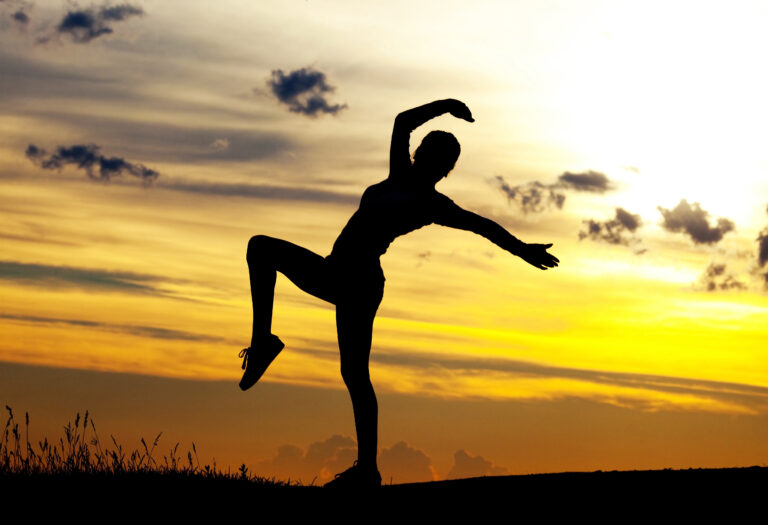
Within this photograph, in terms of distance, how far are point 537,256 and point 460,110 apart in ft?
5.28

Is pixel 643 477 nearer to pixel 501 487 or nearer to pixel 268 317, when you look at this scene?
pixel 501 487

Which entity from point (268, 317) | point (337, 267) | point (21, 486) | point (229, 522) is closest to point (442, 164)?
point (337, 267)

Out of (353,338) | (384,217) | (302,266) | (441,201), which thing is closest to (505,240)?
(441,201)

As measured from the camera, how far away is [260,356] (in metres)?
8.11

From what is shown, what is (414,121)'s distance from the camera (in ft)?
27.3

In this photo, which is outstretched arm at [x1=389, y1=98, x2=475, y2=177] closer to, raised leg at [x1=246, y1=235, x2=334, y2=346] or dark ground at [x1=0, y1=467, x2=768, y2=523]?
raised leg at [x1=246, y1=235, x2=334, y2=346]

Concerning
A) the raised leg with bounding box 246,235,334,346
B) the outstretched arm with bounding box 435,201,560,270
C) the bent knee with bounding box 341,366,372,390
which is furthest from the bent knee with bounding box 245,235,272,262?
the outstretched arm with bounding box 435,201,560,270

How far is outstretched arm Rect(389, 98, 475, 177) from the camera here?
27.0ft

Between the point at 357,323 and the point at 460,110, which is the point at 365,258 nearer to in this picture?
the point at 357,323

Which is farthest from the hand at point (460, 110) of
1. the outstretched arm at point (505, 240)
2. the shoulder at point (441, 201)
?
the outstretched arm at point (505, 240)

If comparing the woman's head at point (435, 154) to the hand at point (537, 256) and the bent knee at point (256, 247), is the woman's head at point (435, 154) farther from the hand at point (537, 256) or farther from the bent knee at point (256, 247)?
the bent knee at point (256, 247)

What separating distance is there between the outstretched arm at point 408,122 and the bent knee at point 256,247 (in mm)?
1266

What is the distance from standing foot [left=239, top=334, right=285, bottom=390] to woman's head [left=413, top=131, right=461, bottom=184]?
A: 1959 millimetres

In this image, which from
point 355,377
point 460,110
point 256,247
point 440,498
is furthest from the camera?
point 460,110
